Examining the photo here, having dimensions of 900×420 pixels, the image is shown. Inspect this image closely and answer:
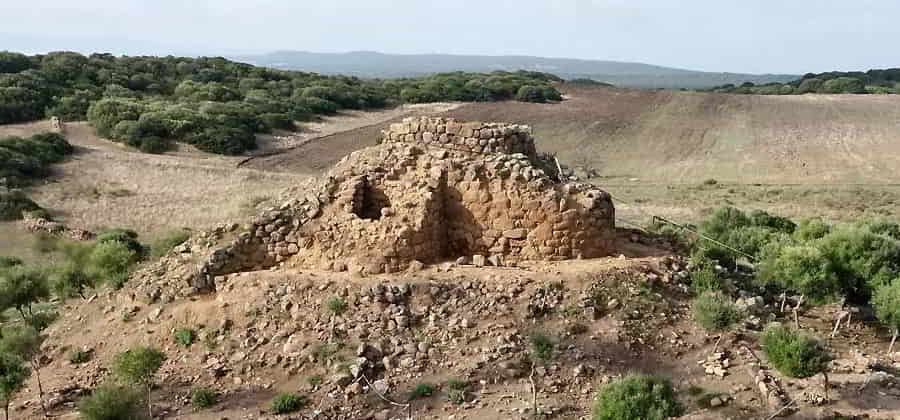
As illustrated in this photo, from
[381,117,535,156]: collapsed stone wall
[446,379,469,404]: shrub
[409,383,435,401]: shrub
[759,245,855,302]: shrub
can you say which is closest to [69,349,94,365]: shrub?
[409,383,435,401]: shrub

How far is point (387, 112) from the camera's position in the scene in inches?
2325

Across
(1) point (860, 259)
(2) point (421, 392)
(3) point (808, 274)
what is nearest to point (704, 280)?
(3) point (808, 274)

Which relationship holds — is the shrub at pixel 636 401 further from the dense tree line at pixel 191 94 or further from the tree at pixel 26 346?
the dense tree line at pixel 191 94

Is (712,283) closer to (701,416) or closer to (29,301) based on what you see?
(701,416)

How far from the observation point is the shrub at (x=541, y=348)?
11.1m

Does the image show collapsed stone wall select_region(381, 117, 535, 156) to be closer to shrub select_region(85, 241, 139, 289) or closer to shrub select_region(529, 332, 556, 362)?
shrub select_region(529, 332, 556, 362)

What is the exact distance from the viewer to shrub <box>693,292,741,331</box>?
12070mm

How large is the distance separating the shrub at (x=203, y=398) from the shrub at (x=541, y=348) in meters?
4.71

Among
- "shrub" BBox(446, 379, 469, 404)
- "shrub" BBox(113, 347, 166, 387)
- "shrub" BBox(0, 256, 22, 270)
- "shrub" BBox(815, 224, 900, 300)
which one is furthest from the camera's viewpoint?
"shrub" BBox(0, 256, 22, 270)

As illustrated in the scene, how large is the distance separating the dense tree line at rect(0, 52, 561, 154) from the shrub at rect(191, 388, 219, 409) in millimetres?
32565

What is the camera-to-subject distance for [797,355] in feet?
35.2

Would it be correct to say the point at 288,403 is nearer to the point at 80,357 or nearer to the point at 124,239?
the point at 80,357

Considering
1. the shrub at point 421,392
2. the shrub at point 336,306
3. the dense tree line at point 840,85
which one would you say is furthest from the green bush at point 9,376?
the dense tree line at point 840,85

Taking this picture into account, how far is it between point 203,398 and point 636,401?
19.9 ft
